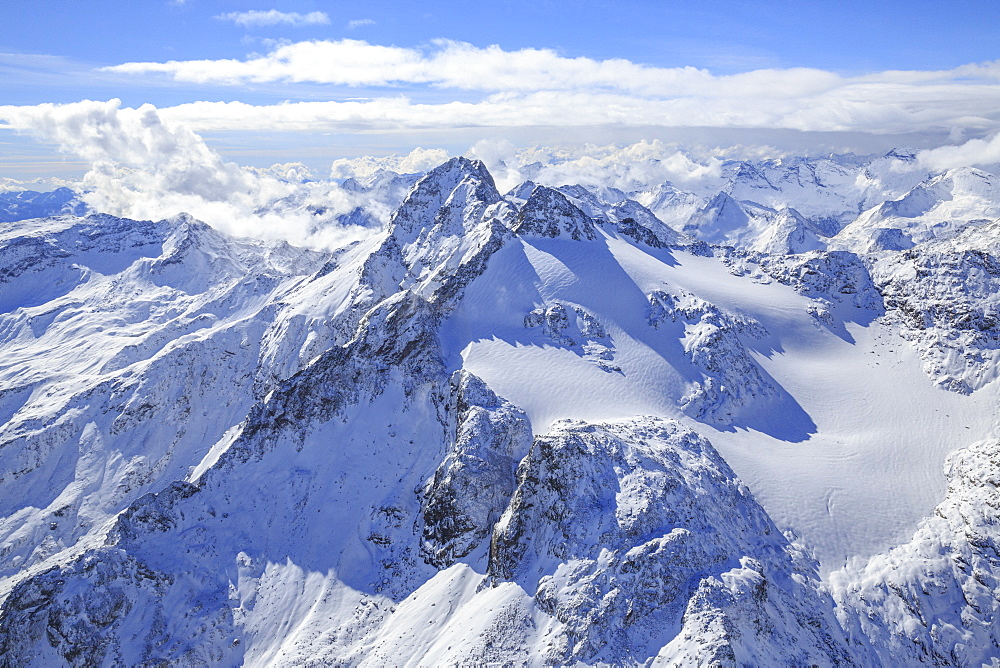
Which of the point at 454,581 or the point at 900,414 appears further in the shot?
the point at 900,414

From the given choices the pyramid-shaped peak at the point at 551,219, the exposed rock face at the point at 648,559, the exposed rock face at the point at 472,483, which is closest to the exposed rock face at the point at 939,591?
the exposed rock face at the point at 648,559

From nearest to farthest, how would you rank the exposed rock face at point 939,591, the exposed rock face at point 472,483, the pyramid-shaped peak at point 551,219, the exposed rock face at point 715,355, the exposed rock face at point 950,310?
the exposed rock face at point 939,591, the exposed rock face at point 472,483, the exposed rock face at point 715,355, the exposed rock face at point 950,310, the pyramid-shaped peak at point 551,219

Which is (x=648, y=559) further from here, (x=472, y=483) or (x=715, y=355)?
(x=715, y=355)

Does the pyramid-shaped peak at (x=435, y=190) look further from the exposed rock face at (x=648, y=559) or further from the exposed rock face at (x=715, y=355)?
the exposed rock face at (x=648, y=559)

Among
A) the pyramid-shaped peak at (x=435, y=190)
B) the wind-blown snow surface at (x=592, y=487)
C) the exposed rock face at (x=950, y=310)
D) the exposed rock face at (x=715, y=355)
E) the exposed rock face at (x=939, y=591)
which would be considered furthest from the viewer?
the pyramid-shaped peak at (x=435, y=190)

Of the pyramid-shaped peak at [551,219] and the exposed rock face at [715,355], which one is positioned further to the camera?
the pyramid-shaped peak at [551,219]

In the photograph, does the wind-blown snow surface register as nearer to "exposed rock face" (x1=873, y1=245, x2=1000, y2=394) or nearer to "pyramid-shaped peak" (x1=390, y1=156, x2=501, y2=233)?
"exposed rock face" (x1=873, y1=245, x2=1000, y2=394)

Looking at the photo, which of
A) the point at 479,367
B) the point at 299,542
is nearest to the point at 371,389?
the point at 479,367

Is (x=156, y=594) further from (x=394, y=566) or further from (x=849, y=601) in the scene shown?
(x=849, y=601)
